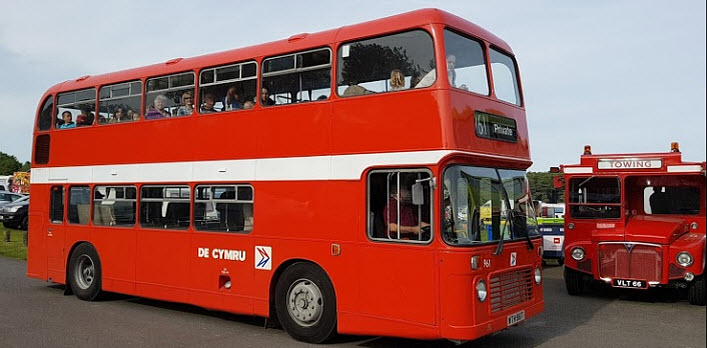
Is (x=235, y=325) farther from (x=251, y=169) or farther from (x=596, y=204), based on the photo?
(x=596, y=204)

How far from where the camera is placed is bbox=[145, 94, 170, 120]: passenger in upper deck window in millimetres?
9961

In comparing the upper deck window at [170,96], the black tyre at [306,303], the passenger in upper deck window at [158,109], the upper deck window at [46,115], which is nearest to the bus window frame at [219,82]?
the upper deck window at [170,96]

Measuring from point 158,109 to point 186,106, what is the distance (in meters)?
0.70

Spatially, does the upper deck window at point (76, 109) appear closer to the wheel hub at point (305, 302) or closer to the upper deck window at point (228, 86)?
the upper deck window at point (228, 86)

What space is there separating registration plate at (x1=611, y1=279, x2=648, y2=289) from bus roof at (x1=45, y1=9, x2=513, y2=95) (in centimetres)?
515

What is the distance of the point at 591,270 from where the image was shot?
459 inches

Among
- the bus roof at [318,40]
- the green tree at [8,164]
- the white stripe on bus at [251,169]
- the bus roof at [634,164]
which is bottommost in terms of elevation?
the white stripe on bus at [251,169]

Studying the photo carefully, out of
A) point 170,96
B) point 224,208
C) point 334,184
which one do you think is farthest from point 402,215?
point 170,96

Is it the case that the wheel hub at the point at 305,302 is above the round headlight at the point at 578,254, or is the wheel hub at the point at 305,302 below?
below

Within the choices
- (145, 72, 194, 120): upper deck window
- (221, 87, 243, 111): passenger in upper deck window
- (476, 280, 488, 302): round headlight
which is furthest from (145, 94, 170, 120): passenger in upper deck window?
(476, 280, 488, 302): round headlight

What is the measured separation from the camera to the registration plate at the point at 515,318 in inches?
288

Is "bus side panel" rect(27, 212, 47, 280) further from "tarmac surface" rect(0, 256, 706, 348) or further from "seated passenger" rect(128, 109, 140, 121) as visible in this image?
"seated passenger" rect(128, 109, 140, 121)

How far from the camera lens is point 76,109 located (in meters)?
11.5

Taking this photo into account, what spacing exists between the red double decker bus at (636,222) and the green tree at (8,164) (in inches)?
4569
